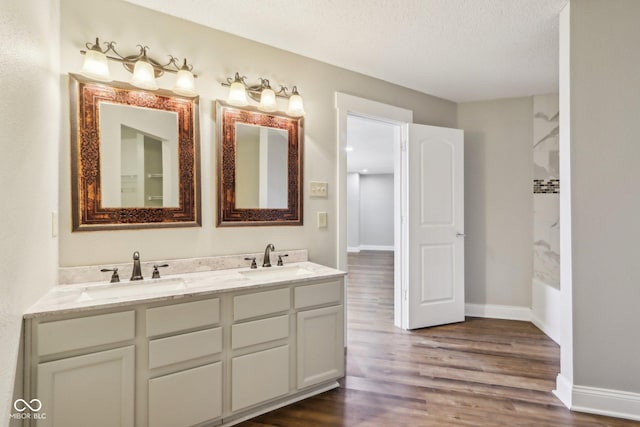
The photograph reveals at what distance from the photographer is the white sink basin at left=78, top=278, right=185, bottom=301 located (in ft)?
5.48

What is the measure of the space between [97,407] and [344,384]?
4.73ft

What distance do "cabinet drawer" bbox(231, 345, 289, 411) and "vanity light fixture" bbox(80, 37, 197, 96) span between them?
1635mm

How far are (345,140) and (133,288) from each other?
1.93 m

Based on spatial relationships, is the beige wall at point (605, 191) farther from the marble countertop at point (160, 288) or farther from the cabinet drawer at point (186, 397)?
the cabinet drawer at point (186, 397)

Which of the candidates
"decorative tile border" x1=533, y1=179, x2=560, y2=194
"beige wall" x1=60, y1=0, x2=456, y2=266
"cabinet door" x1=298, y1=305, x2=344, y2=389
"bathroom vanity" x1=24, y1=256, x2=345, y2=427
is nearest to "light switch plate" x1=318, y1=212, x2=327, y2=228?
"beige wall" x1=60, y1=0, x2=456, y2=266

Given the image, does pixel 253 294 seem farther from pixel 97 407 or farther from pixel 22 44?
pixel 22 44

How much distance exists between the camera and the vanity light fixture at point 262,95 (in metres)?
2.15

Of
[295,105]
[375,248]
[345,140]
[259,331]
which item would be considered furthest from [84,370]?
[375,248]

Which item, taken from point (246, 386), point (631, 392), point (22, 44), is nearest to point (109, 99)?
point (22, 44)

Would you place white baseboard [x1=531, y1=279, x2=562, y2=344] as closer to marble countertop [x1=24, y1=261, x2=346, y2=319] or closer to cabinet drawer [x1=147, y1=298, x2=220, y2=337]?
marble countertop [x1=24, y1=261, x2=346, y2=319]

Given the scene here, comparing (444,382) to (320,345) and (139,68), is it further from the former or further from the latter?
(139,68)

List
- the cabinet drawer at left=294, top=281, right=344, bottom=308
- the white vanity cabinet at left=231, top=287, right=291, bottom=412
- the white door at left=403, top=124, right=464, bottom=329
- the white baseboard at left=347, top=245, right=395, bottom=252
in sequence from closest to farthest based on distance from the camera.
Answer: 1. the white vanity cabinet at left=231, top=287, right=291, bottom=412
2. the cabinet drawer at left=294, top=281, right=344, bottom=308
3. the white door at left=403, top=124, right=464, bottom=329
4. the white baseboard at left=347, top=245, right=395, bottom=252

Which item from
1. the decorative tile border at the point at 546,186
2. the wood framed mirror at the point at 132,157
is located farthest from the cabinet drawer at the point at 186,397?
the decorative tile border at the point at 546,186

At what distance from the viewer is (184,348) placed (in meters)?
1.59
